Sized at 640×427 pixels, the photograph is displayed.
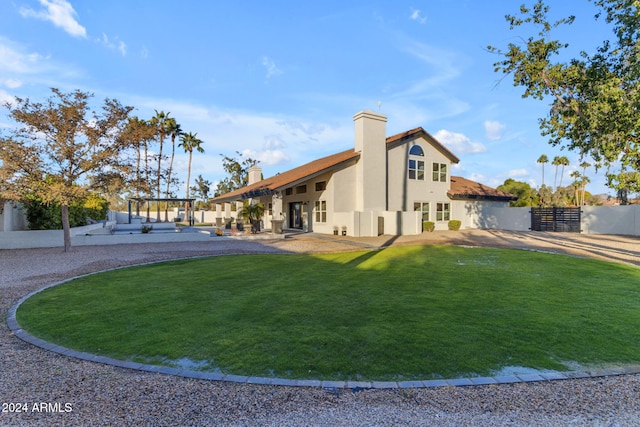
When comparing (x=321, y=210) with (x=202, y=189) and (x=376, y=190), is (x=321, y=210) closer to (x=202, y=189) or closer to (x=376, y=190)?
(x=376, y=190)

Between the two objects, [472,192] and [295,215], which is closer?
[295,215]

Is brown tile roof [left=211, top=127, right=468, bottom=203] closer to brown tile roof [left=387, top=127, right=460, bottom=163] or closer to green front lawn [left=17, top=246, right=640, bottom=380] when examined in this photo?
brown tile roof [left=387, top=127, right=460, bottom=163]

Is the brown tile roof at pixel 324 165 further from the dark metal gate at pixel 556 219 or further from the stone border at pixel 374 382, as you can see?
the stone border at pixel 374 382

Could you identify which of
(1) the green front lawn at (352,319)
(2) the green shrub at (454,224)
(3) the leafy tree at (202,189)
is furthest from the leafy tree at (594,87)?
(3) the leafy tree at (202,189)

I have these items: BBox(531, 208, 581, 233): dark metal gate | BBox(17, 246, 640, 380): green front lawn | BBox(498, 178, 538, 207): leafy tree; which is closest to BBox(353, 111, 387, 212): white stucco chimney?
BBox(17, 246, 640, 380): green front lawn

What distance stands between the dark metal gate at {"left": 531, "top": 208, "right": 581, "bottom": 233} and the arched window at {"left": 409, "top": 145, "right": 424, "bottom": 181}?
978cm

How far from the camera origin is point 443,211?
87.1 ft

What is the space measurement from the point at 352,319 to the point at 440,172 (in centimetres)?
2344

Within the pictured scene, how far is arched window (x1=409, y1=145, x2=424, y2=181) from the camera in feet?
80.8

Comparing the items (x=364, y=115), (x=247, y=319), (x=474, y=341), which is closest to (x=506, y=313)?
Answer: (x=474, y=341)

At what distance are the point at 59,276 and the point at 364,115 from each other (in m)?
18.0

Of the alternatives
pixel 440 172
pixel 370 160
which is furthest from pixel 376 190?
pixel 440 172

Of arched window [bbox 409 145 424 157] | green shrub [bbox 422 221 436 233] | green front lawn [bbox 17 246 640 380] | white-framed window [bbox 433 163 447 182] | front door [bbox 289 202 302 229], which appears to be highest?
arched window [bbox 409 145 424 157]

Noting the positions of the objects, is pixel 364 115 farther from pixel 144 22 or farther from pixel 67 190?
pixel 67 190
